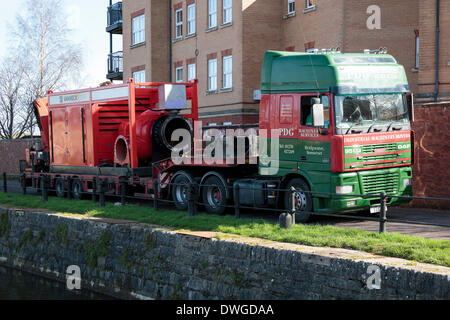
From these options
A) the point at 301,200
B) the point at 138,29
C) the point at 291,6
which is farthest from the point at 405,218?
the point at 138,29

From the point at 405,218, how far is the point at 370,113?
253 cm

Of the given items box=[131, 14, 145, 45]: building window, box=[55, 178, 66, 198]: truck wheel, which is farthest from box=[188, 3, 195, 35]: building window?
box=[55, 178, 66, 198]: truck wheel

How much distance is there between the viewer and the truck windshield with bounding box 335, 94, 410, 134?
46.1 feet

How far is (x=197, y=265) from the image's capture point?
40.0ft

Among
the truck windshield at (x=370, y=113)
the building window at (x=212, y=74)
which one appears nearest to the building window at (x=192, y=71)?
the building window at (x=212, y=74)

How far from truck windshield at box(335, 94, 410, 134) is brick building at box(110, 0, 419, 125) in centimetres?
986

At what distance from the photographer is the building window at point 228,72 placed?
1150 inches

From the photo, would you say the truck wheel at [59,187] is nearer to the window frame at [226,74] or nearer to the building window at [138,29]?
the window frame at [226,74]

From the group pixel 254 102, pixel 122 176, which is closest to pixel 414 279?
pixel 122 176

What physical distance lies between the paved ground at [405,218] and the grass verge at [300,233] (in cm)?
118

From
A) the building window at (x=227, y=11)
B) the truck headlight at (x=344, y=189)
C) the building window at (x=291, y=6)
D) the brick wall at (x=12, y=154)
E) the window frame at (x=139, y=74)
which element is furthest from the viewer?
the brick wall at (x=12, y=154)

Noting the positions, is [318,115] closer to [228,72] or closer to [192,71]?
[228,72]

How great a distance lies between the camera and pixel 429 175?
1734 centimetres

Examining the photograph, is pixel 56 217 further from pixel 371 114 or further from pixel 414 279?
pixel 414 279
